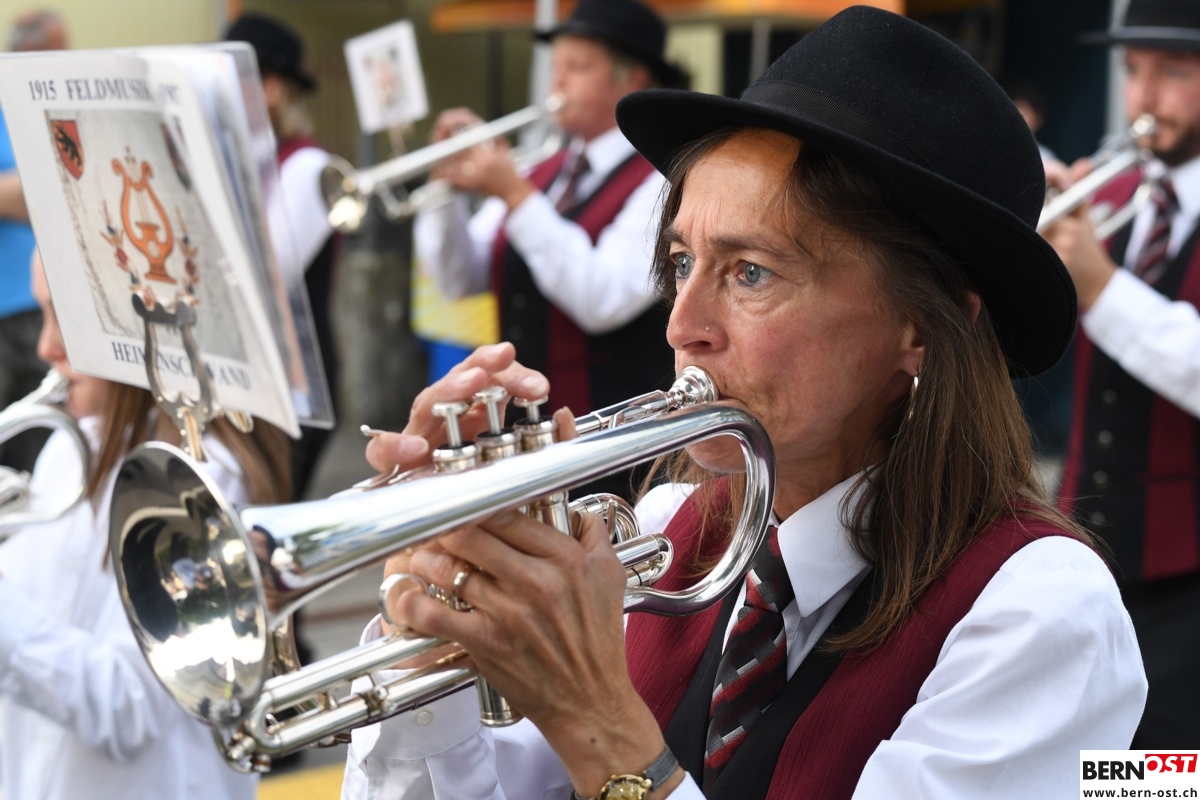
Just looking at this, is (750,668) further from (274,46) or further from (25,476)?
(274,46)

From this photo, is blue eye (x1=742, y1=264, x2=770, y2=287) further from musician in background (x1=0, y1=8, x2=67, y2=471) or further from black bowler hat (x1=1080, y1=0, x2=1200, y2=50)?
musician in background (x1=0, y1=8, x2=67, y2=471)

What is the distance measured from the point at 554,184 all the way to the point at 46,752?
2744 millimetres

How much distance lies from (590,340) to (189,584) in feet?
9.66

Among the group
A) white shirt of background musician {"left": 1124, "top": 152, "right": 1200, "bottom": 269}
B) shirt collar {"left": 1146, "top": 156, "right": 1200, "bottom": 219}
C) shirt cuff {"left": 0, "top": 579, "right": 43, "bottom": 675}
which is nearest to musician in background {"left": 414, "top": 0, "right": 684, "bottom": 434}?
white shirt of background musician {"left": 1124, "top": 152, "right": 1200, "bottom": 269}

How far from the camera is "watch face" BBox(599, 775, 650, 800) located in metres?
1.37

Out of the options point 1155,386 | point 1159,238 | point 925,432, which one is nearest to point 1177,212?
point 1159,238

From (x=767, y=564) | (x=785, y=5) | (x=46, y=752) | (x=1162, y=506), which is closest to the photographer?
(x=767, y=564)

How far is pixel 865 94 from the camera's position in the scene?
1.56 meters

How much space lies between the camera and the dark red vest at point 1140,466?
3350 millimetres

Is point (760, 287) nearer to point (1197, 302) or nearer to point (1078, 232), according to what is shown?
point (1078, 232)

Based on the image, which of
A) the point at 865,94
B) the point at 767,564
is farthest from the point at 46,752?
the point at 865,94

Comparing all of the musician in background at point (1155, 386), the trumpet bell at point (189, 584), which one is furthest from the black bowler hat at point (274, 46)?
the trumpet bell at point (189, 584)

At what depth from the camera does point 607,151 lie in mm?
4441

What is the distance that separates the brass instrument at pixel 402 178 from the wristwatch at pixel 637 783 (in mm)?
3465
